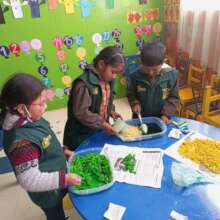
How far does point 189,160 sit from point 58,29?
230 centimetres

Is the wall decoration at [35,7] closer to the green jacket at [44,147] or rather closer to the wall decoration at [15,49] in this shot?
the wall decoration at [15,49]

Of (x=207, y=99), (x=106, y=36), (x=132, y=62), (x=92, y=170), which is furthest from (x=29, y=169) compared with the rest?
(x=106, y=36)

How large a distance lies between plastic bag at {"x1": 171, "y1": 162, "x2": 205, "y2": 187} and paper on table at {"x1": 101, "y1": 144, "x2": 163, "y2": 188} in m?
0.06

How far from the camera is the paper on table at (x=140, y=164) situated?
1052 millimetres

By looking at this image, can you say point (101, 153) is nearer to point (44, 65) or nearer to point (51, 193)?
point (51, 193)

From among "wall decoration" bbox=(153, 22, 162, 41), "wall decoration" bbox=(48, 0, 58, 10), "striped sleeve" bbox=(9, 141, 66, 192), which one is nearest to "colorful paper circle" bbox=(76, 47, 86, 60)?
"wall decoration" bbox=(48, 0, 58, 10)

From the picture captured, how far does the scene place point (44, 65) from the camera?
303cm

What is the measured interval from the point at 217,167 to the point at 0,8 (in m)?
2.56

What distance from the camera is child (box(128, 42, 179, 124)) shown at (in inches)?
58.8

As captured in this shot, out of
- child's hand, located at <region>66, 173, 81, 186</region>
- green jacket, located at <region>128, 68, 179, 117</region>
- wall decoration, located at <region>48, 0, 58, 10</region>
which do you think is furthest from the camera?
wall decoration, located at <region>48, 0, 58, 10</region>

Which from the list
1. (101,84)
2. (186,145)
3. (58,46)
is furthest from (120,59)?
(58,46)

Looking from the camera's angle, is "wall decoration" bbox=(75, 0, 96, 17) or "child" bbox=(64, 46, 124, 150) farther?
"wall decoration" bbox=(75, 0, 96, 17)

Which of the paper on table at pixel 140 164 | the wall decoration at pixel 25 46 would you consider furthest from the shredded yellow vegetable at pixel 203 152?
the wall decoration at pixel 25 46

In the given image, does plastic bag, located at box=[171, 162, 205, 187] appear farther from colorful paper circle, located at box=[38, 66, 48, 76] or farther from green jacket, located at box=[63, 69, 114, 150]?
colorful paper circle, located at box=[38, 66, 48, 76]
